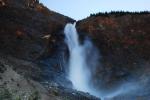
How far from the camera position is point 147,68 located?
4631cm

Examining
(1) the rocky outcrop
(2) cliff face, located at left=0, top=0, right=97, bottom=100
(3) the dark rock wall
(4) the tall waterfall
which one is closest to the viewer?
(2) cliff face, located at left=0, top=0, right=97, bottom=100

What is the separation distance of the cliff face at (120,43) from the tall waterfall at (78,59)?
114 cm

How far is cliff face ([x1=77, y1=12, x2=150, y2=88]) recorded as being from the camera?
155ft

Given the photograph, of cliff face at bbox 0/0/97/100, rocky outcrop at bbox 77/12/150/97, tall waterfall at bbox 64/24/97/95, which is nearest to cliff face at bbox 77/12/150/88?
rocky outcrop at bbox 77/12/150/97

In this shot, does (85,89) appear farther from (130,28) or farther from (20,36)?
(130,28)

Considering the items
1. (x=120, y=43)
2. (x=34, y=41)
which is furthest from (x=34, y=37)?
(x=120, y=43)

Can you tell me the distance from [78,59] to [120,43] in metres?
6.07

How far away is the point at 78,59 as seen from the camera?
49.6m

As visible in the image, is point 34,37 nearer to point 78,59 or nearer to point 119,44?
point 78,59

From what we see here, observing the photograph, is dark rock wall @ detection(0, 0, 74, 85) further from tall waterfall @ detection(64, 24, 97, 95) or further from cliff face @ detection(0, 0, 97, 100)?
tall waterfall @ detection(64, 24, 97, 95)

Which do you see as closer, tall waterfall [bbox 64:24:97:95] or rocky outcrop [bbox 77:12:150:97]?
tall waterfall [bbox 64:24:97:95]

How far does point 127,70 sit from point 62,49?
26.3ft

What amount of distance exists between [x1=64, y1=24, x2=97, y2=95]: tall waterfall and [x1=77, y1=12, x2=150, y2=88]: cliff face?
45.0 inches

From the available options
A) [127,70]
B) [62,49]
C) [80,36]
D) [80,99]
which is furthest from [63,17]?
[80,99]
